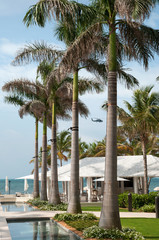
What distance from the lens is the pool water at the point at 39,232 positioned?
1220 cm

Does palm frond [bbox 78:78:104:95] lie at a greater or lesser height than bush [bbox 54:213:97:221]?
greater

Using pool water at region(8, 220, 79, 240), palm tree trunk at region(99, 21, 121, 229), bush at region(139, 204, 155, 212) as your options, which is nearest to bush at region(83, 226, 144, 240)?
palm tree trunk at region(99, 21, 121, 229)

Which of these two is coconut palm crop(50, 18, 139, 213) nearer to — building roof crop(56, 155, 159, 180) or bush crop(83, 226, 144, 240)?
bush crop(83, 226, 144, 240)

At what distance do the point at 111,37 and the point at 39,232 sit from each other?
7668 mm

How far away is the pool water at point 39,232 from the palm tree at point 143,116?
42.0 feet

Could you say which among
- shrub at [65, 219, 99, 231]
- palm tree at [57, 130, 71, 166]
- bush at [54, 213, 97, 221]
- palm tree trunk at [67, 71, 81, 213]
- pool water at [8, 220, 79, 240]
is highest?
palm tree at [57, 130, 71, 166]

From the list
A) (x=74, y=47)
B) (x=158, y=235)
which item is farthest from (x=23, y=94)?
(x=158, y=235)

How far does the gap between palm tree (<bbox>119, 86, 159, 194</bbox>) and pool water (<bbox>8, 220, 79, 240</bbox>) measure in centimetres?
1281

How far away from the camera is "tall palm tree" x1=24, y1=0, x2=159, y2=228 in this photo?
1145 centimetres

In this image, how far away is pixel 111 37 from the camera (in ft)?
41.8

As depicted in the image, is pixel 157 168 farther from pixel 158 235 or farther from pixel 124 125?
pixel 158 235

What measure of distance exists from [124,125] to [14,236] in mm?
17926

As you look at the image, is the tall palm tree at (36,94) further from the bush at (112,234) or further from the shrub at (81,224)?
the bush at (112,234)

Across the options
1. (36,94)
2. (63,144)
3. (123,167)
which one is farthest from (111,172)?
(63,144)
